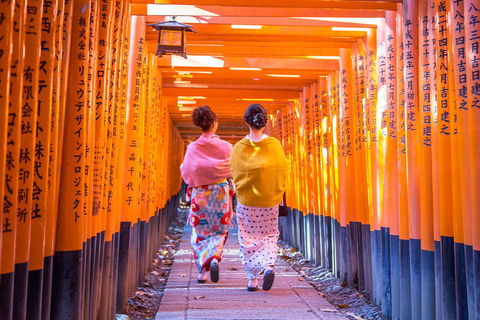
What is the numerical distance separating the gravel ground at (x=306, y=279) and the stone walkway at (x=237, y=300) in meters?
0.18

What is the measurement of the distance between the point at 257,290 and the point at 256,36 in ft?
9.66

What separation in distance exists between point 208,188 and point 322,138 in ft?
7.81

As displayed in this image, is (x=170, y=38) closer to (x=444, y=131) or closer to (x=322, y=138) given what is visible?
(x=444, y=131)

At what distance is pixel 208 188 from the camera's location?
20.4 ft

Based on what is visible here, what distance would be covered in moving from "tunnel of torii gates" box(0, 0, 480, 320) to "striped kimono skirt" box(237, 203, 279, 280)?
3.41 feet

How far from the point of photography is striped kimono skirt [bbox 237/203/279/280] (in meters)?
5.56

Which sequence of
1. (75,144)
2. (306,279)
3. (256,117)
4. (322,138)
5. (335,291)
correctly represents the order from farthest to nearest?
(322,138) < (306,279) < (335,291) < (256,117) < (75,144)

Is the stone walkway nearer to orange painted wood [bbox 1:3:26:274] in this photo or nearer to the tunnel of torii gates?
the tunnel of torii gates

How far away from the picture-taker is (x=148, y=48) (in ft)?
21.2

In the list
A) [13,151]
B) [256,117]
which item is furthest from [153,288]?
[13,151]

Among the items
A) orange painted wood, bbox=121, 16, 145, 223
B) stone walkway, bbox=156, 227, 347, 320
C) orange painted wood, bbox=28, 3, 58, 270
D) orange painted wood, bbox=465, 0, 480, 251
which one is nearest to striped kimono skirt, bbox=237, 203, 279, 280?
stone walkway, bbox=156, 227, 347, 320

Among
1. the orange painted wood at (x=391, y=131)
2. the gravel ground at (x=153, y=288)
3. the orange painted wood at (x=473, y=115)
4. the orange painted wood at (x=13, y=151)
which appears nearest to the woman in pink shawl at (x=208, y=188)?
the gravel ground at (x=153, y=288)

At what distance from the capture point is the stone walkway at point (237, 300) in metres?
4.51

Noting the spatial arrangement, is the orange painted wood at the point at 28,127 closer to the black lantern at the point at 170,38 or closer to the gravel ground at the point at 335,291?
the black lantern at the point at 170,38
